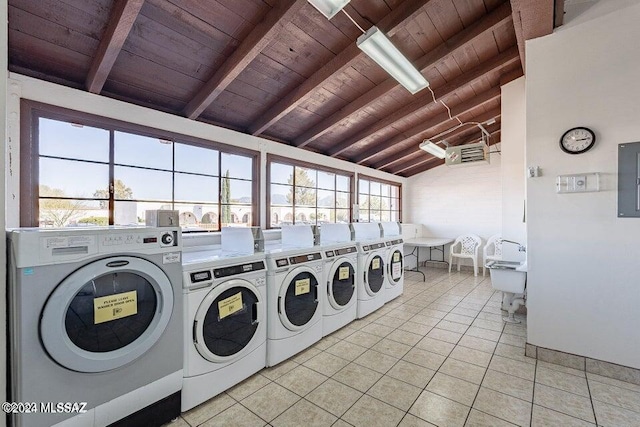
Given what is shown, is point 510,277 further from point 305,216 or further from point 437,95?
point 305,216

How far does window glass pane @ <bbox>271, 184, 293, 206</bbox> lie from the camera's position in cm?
397

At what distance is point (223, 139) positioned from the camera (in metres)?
3.26

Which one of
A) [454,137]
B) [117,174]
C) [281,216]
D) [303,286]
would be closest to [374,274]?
[303,286]

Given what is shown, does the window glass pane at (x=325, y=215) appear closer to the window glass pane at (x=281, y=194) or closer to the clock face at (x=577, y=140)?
the window glass pane at (x=281, y=194)

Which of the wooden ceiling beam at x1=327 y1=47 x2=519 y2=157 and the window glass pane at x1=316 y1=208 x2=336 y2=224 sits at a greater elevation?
the wooden ceiling beam at x1=327 y1=47 x2=519 y2=157

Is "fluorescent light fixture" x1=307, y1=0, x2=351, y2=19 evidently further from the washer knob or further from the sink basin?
the sink basin

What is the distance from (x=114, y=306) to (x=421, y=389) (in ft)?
6.90

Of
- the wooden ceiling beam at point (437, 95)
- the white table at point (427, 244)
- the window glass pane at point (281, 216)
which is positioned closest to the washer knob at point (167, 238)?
the window glass pane at point (281, 216)

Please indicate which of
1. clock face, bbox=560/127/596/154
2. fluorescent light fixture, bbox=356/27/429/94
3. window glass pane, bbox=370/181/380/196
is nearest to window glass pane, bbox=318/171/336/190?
window glass pane, bbox=370/181/380/196

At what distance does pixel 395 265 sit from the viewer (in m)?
4.06

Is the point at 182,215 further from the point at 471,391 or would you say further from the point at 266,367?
the point at 471,391

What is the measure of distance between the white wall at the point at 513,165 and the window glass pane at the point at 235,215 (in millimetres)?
3652

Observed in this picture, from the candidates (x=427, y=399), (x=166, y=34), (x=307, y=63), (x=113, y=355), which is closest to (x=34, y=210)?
(x=113, y=355)

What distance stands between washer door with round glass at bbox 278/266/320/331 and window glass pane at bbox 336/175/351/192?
2.96m
